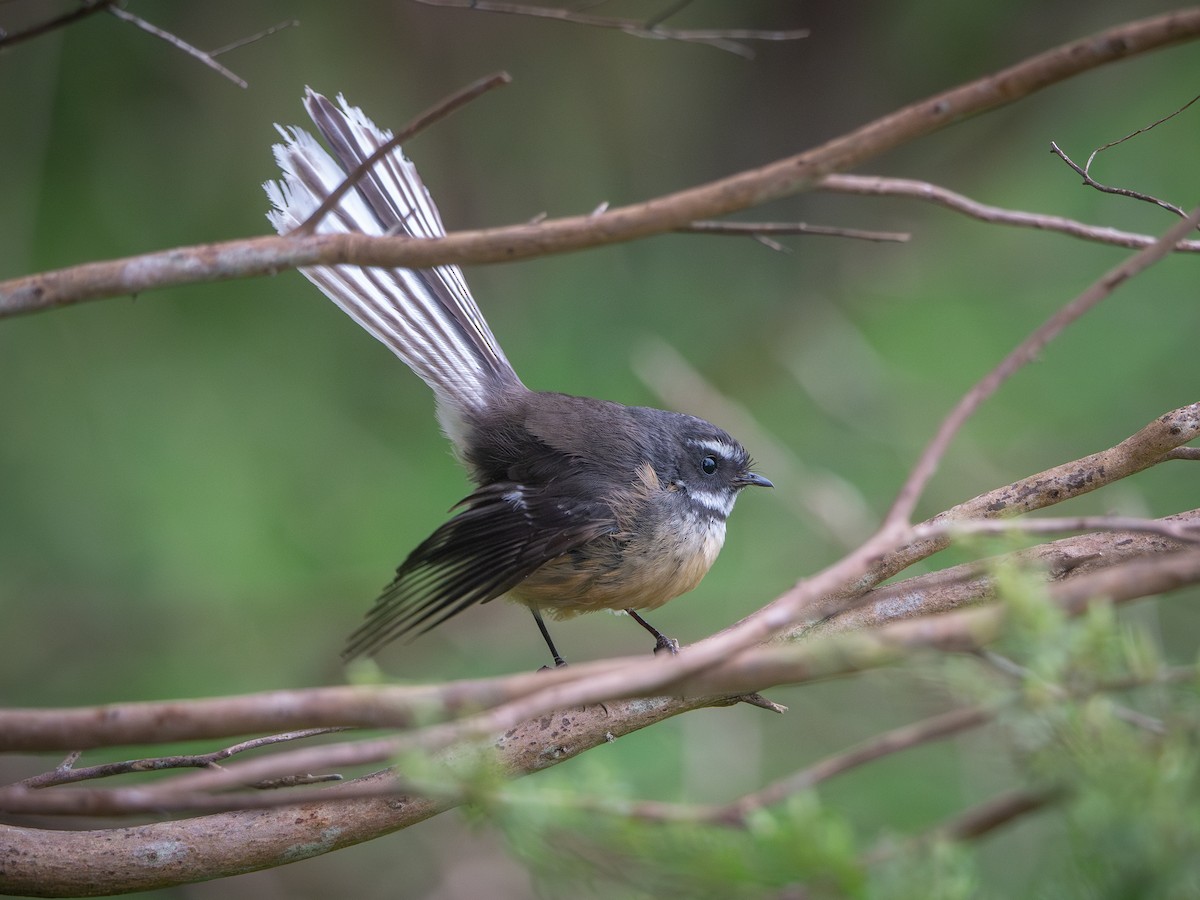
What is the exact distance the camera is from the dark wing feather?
214 cm

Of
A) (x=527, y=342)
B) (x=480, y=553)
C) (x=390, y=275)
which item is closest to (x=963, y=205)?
(x=480, y=553)

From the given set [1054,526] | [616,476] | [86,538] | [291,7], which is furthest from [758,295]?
[1054,526]

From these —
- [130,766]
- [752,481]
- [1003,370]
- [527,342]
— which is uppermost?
[1003,370]

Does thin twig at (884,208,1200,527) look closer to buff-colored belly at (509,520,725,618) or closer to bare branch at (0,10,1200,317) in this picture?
bare branch at (0,10,1200,317)

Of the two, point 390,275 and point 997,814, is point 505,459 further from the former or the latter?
point 997,814

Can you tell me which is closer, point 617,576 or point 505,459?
point 617,576

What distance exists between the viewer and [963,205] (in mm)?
1537

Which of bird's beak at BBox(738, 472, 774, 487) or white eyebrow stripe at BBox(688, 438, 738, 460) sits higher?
white eyebrow stripe at BBox(688, 438, 738, 460)

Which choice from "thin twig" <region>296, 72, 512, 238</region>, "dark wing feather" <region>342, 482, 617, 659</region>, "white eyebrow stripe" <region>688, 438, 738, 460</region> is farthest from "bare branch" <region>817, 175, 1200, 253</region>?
"white eyebrow stripe" <region>688, 438, 738, 460</region>

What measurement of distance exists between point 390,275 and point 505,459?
1.80 ft

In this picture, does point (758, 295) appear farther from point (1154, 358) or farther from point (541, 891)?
point (541, 891)

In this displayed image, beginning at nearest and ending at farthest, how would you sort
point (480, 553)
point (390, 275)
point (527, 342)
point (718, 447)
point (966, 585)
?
1. point (966, 585)
2. point (480, 553)
3. point (390, 275)
4. point (718, 447)
5. point (527, 342)

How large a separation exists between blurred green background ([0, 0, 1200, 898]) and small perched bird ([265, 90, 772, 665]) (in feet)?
3.19

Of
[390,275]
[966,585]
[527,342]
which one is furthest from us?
[527,342]
